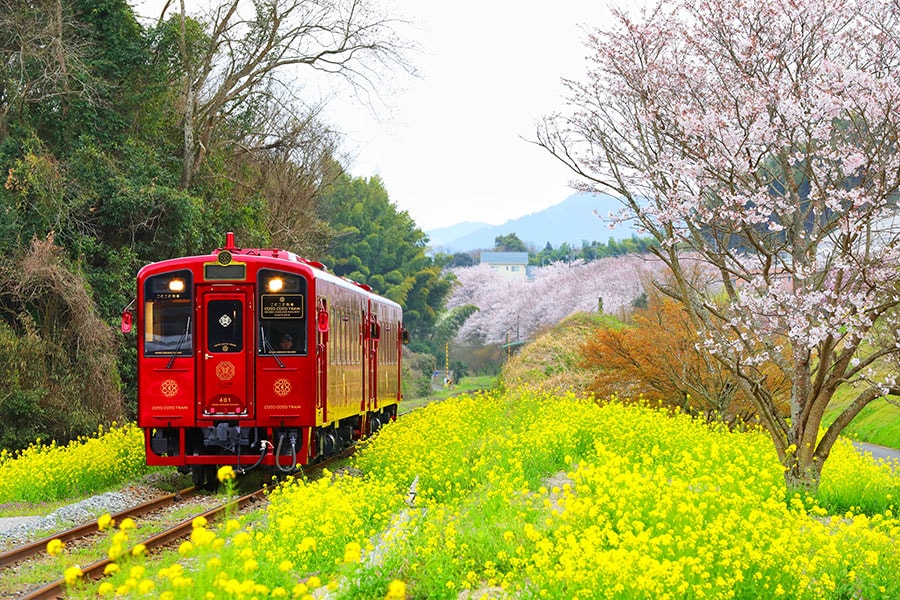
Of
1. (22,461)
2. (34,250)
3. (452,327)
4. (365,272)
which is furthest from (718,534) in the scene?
(452,327)

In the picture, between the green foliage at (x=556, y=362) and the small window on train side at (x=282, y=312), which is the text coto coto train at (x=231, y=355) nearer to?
the small window on train side at (x=282, y=312)

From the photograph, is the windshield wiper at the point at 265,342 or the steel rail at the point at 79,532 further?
the windshield wiper at the point at 265,342

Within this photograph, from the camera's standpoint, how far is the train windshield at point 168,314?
12.6 m

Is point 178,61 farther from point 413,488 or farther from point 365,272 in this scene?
point 365,272

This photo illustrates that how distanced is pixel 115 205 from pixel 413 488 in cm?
1398

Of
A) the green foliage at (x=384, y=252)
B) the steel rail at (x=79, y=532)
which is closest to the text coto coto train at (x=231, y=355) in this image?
the steel rail at (x=79, y=532)

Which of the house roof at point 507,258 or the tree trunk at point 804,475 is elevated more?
the house roof at point 507,258

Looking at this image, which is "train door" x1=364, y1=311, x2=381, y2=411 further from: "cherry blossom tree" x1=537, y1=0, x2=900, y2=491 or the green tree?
the green tree

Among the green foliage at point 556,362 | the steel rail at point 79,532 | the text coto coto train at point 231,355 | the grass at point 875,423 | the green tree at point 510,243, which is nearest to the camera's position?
the steel rail at point 79,532

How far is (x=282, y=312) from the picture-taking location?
41.7 feet

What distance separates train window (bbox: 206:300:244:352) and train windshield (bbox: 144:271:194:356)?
24 centimetres

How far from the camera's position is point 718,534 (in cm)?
631

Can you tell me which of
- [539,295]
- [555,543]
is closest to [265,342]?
[555,543]

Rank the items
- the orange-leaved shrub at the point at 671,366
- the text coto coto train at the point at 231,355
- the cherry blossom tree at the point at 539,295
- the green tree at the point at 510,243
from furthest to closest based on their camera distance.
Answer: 1. the green tree at the point at 510,243
2. the cherry blossom tree at the point at 539,295
3. the orange-leaved shrub at the point at 671,366
4. the text coto coto train at the point at 231,355
